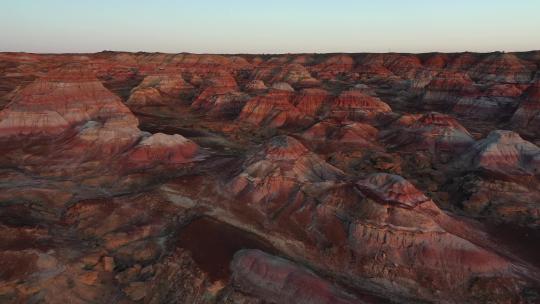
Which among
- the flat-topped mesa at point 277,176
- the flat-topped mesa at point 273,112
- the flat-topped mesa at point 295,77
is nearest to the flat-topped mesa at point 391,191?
the flat-topped mesa at point 277,176

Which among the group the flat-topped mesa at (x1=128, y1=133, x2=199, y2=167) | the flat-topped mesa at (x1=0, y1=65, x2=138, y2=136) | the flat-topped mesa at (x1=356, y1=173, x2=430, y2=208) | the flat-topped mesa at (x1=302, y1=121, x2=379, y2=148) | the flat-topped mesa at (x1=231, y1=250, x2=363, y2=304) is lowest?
the flat-topped mesa at (x1=302, y1=121, x2=379, y2=148)

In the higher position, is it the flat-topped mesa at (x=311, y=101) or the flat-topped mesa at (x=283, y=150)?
the flat-topped mesa at (x=283, y=150)

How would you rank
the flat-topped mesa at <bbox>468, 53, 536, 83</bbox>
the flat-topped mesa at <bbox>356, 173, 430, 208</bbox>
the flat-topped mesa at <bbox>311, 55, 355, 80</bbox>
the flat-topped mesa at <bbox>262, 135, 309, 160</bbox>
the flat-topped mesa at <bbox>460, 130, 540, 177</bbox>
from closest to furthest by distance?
the flat-topped mesa at <bbox>356, 173, 430, 208</bbox> → the flat-topped mesa at <bbox>262, 135, 309, 160</bbox> → the flat-topped mesa at <bbox>460, 130, 540, 177</bbox> → the flat-topped mesa at <bbox>468, 53, 536, 83</bbox> → the flat-topped mesa at <bbox>311, 55, 355, 80</bbox>

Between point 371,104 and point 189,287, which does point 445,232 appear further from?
point 371,104

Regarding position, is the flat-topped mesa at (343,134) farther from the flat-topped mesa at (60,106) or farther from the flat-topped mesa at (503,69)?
the flat-topped mesa at (503,69)

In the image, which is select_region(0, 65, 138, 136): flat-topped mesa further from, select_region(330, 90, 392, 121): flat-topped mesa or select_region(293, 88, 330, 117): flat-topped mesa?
select_region(330, 90, 392, 121): flat-topped mesa

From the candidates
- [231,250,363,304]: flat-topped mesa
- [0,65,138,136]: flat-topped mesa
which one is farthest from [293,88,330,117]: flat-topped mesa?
[231,250,363,304]: flat-topped mesa

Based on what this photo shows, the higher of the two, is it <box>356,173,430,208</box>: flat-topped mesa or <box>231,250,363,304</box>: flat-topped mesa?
<box>356,173,430,208</box>: flat-topped mesa

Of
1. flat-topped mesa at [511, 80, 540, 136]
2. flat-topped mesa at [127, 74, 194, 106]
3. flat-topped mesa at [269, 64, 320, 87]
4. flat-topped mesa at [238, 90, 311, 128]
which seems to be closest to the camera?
flat-topped mesa at [511, 80, 540, 136]
